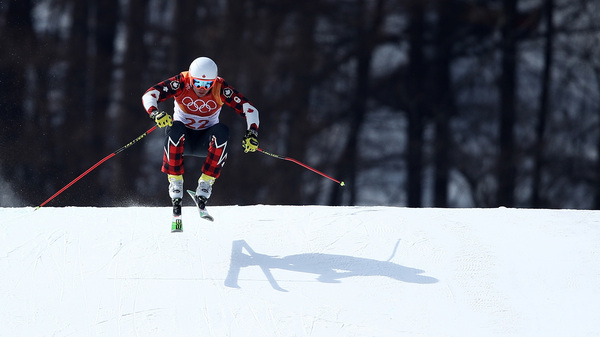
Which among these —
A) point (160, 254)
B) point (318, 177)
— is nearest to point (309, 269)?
point (160, 254)

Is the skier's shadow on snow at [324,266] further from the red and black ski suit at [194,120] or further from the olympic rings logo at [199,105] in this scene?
the olympic rings logo at [199,105]

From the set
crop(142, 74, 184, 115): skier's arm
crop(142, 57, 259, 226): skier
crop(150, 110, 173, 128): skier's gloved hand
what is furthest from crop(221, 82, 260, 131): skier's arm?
crop(150, 110, 173, 128): skier's gloved hand

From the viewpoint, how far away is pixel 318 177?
54.2 ft

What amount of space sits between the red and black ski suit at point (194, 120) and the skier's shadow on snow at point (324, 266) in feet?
2.64

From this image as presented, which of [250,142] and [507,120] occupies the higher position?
[250,142]

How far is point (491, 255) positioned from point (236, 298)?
2273 mm

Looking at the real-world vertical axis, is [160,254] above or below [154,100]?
below

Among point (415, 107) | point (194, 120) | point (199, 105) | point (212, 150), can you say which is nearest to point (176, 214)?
point (212, 150)

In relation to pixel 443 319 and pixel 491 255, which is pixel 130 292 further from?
pixel 491 255

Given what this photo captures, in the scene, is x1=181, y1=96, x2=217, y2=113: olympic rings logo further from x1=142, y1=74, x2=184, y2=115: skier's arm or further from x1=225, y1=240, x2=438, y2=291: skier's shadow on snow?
x1=225, y1=240, x2=438, y2=291: skier's shadow on snow

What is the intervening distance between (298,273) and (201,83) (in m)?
1.68

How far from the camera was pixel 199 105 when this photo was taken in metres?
5.84

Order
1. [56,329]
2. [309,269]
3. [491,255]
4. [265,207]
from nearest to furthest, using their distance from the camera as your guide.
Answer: [56,329]
[309,269]
[491,255]
[265,207]

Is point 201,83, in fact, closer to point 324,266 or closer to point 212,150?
point 212,150
